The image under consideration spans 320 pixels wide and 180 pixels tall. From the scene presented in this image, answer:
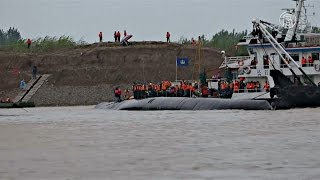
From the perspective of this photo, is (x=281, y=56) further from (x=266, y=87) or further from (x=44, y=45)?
(x=44, y=45)

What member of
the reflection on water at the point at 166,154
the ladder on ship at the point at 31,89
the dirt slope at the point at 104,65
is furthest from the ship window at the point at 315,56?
the ladder on ship at the point at 31,89

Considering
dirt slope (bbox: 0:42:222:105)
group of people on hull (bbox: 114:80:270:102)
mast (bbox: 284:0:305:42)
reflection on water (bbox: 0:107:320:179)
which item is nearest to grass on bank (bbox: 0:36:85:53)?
dirt slope (bbox: 0:42:222:105)

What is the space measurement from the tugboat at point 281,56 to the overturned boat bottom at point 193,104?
3596 mm

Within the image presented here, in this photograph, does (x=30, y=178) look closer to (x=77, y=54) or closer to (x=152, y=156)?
(x=152, y=156)

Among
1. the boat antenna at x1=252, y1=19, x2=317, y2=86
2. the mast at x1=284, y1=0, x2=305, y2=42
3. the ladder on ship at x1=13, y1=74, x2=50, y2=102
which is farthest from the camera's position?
the ladder on ship at x1=13, y1=74, x2=50, y2=102

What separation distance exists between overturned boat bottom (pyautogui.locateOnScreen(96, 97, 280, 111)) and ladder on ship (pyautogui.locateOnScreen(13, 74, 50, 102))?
91.3 ft

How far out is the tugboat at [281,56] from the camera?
49.6m

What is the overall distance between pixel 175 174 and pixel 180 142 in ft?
21.9

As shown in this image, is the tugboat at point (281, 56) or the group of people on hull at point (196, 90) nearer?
the tugboat at point (281, 56)

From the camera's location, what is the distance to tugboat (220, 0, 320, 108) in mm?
49594

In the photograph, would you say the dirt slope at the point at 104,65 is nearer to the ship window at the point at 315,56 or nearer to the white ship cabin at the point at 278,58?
the white ship cabin at the point at 278,58

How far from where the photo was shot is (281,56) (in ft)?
166

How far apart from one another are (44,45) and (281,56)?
6265 cm

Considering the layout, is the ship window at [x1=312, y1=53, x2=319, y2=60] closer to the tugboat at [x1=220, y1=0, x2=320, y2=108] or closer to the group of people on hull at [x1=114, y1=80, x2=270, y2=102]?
the tugboat at [x1=220, y1=0, x2=320, y2=108]
